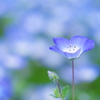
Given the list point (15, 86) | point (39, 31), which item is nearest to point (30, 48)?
point (39, 31)

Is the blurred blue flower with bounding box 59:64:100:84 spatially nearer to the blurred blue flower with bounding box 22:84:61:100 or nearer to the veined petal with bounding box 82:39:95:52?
the blurred blue flower with bounding box 22:84:61:100

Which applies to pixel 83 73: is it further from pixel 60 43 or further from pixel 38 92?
pixel 60 43

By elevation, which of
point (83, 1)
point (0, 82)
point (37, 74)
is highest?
point (83, 1)

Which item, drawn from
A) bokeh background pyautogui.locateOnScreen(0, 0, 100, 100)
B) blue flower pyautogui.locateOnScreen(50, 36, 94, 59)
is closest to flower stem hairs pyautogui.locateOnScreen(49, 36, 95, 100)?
blue flower pyautogui.locateOnScreen(50, 36, 94, 59)

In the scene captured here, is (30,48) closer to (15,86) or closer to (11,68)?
(11,68)

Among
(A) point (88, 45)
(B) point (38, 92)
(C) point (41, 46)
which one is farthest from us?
(C) point (41, 46)

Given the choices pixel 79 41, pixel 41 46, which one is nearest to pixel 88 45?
pixel 79 41
